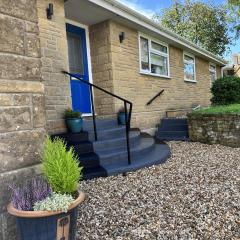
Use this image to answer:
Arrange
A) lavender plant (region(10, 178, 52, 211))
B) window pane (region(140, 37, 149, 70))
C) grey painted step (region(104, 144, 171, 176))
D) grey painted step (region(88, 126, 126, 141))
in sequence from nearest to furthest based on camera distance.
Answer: lavender plant (region(10, 178, 52, 211)) → grey painted step (region(104, 144, 171, 176)) → grey painted step (region(88, 126, 126, 141)) → window pane (region(140, 37, 149, 70))

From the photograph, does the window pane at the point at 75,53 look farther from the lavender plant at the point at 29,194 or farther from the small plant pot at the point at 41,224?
the small plant pot at the point at 41,224

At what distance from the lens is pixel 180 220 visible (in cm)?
318

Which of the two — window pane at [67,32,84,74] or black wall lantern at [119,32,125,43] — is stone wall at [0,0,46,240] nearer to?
window pane at [67,32,84,74]

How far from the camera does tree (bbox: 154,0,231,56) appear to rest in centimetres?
2131

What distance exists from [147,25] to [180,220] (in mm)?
6514

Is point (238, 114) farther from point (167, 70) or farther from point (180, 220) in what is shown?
point (180, 220)

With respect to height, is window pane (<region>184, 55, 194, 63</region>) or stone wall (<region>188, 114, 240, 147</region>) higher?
window pane (<region>184, 55, 194, 63</region>)

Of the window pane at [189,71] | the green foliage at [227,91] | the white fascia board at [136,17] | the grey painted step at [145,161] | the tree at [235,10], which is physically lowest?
the grey painted step at [145,161]

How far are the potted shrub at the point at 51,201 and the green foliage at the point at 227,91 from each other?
8363mm

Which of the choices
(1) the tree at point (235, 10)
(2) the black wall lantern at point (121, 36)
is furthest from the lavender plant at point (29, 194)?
(1) the tree at point (235, 10)

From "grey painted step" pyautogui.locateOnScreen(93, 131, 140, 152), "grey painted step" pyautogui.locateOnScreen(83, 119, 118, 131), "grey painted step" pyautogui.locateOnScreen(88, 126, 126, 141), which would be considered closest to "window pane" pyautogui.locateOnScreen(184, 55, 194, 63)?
"grey painted step" pyautogui.locateOnScreen(83, 119, 118, 131)

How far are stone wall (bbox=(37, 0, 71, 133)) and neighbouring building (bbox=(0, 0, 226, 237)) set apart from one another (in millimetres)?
19

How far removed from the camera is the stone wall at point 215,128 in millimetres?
7621

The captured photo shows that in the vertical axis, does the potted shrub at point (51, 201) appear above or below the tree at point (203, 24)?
below
